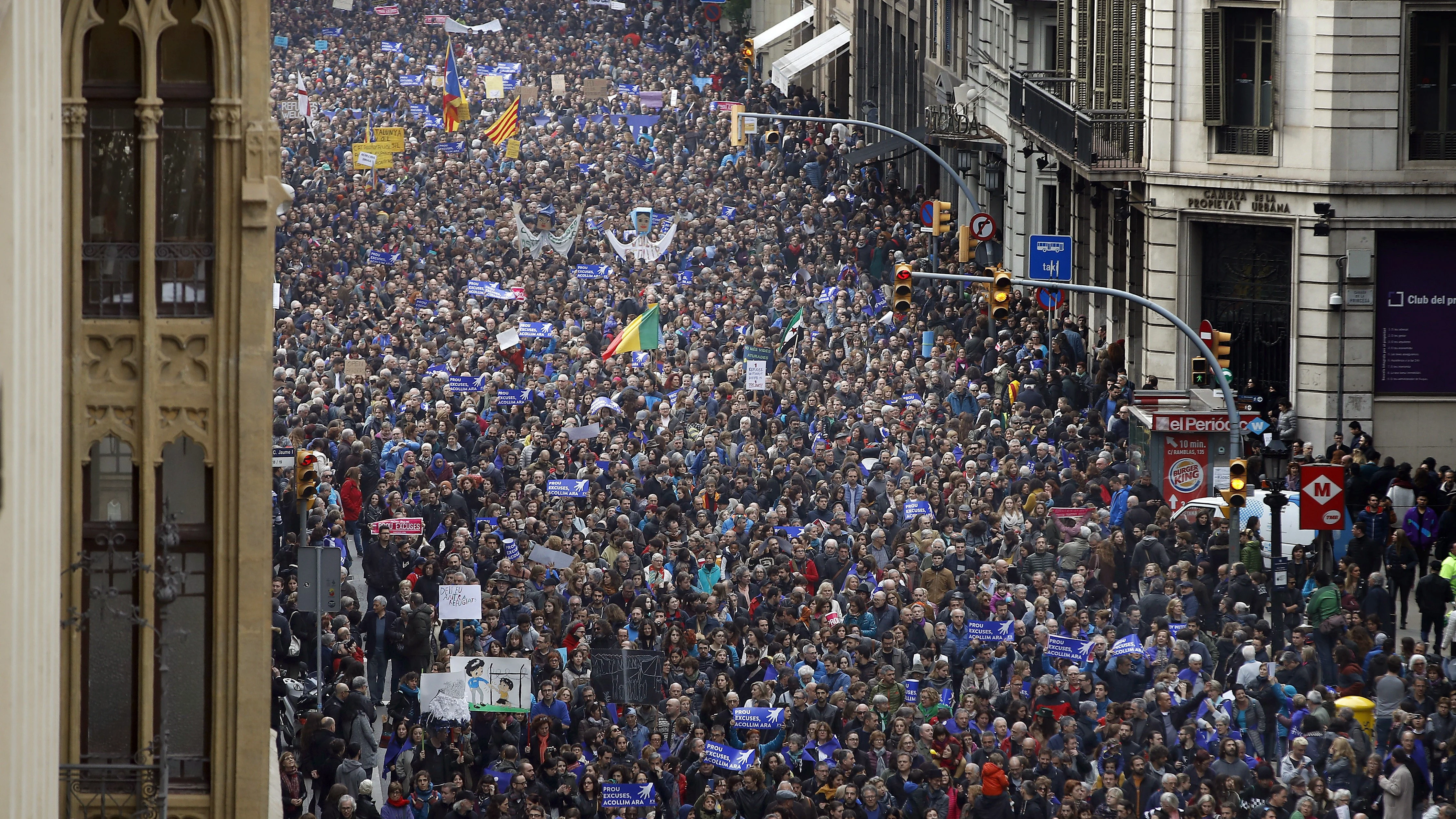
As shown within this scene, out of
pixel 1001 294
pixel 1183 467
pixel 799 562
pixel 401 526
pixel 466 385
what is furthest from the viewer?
pixel 466 385

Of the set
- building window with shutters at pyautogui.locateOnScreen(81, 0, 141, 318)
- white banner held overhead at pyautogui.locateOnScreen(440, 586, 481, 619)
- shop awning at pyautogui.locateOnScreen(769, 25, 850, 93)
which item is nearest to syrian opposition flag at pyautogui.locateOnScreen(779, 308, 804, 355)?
white banner held overhead at pyautogui.locateOnScreen(440, 586, 481, 619)

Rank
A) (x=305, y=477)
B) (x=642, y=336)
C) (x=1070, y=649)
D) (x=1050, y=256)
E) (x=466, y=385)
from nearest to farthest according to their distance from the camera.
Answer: (x=1070, y=649) → (x=305, y=477) → (x=466, y=385) → (x=642, y=336) → (x=1050, y=256)

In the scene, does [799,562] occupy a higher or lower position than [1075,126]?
lower

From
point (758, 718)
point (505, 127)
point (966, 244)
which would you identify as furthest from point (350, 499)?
point (505, 127)

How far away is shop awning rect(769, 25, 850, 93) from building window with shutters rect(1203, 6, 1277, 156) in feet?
99.2

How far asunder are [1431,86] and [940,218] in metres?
10.4

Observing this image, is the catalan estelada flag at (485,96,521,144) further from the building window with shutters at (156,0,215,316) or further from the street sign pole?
the building window with shutters at (156,0,215,316)

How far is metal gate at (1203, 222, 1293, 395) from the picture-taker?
3731cm

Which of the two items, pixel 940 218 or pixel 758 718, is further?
pixel 940 218

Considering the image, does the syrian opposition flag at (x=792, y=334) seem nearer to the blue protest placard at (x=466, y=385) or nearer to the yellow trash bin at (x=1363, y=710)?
the blue protest placard at (x=466, y=385)

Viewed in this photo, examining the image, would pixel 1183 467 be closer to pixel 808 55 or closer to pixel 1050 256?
pixel 1050 256

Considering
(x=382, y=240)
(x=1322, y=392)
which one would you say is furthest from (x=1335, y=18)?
(x=382, y=240)

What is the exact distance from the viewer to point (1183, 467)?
29078 millimetres

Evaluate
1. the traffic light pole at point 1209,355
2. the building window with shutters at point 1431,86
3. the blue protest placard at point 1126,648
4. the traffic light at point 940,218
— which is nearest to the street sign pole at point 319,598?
the blue protest placard at point 1126,648
